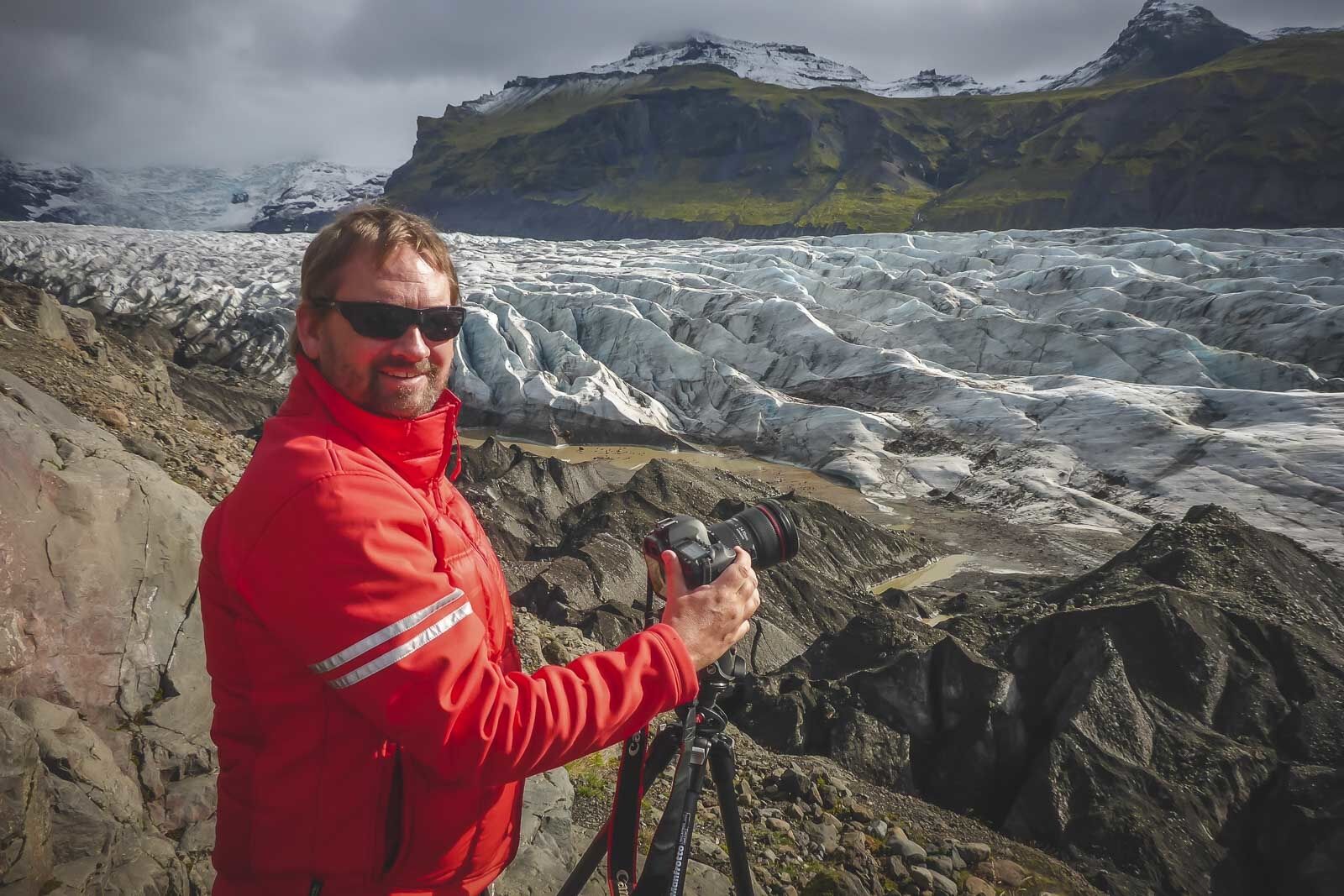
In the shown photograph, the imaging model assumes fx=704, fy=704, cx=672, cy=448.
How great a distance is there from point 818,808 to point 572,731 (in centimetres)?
467

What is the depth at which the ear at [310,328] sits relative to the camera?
1768mm

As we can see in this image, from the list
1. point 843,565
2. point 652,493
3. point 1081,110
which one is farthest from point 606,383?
point 1081,110

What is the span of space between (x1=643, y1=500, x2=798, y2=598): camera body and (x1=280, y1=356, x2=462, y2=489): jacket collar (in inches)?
23.6

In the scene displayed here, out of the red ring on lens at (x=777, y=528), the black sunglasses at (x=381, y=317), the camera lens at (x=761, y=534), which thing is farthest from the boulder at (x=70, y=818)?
the red ring on lens at (x=777, y=528)

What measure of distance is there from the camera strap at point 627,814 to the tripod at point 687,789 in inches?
0.7

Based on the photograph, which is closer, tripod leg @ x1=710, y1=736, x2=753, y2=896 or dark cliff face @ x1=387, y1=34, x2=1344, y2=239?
tripod leg @ x1=710, y1=736, x2=753, y2=896

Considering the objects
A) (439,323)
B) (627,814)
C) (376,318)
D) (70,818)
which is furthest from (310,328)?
(70,818)

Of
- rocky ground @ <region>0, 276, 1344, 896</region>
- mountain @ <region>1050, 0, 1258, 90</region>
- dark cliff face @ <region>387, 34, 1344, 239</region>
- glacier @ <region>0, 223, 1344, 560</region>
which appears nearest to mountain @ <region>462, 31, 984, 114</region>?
dark cliff face @ <region>387, 34, 1344, 239</region>

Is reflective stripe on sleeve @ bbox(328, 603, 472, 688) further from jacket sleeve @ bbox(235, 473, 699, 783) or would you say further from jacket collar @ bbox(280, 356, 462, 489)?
jacket collar @ bbox(280, 356, 462, 489)

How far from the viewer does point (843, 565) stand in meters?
17.0

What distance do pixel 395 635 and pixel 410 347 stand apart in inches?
29.3

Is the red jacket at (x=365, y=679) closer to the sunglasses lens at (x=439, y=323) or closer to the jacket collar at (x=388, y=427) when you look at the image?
the jacket collar at (x=388, y=427)

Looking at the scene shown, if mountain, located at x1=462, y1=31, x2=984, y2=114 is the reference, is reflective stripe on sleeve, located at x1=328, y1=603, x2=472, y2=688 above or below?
below

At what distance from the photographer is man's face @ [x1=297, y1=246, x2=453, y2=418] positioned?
174 centimetres
